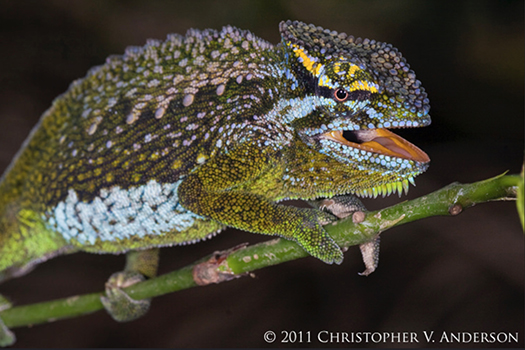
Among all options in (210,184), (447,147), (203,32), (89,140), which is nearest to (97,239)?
(89,140)

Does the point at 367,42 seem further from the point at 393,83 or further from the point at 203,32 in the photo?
the point at 203,32

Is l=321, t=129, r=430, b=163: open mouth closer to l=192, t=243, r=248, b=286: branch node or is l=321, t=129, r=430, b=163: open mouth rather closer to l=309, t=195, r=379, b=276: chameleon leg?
l=309, t=195, r=379, b=276: chameleon leg

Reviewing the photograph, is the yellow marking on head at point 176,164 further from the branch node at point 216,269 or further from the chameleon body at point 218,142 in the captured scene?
the branch node at point 216,269

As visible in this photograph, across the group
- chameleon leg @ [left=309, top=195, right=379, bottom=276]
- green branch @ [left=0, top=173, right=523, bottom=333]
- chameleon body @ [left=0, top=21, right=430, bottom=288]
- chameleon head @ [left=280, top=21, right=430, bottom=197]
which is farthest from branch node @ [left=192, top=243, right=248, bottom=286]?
chameleon head @ [left=280, top=21, right=430, bottom=197]

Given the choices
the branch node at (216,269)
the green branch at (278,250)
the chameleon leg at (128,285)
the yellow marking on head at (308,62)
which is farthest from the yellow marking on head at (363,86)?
the chameleon leg at (128,285)

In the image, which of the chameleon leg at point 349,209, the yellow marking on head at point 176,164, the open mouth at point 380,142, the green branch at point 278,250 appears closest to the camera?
the green branch at point 278,250

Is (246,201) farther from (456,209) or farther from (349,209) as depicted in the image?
(456,209)

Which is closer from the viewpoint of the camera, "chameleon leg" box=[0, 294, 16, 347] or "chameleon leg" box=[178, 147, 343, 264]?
"chameleon leg" box=[178, 147, 343, 264]
